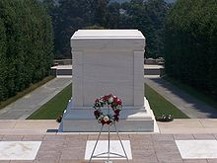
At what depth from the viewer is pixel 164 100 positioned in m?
19.9

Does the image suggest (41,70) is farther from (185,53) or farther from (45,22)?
(185,53)

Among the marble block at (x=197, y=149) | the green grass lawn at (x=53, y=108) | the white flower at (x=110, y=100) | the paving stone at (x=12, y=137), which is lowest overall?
the green grass lawn at (x=53, y=108)

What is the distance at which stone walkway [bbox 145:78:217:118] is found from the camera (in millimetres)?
16413

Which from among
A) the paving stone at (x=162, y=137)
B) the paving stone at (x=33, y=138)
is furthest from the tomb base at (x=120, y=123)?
the paving stone at (x=33, y=138)

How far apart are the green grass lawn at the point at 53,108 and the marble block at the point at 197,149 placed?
6.58 meters

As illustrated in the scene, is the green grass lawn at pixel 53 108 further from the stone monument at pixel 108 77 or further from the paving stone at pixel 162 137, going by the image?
the paving stone at pixel 162 137

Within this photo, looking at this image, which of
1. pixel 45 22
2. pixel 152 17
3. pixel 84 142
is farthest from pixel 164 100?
pixel 152 17

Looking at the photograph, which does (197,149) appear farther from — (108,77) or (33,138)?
(33,138)

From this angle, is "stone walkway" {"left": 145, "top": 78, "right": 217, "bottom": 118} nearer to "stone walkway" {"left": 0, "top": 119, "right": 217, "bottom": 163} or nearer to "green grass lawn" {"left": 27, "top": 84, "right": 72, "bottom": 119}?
"green grass lawn" {"left": 27, "top": 84, "right": 72, "bottom": 119}

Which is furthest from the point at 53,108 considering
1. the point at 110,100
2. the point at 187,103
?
the point at 110,100

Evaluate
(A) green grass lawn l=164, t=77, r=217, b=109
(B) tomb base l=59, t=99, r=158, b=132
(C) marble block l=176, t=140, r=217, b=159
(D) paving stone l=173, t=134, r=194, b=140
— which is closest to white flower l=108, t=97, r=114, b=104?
(C) marble block l=176, t=140, r=217, b=159

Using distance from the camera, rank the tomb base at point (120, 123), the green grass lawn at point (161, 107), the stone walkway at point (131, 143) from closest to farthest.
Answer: the stone walkway at point (131, 143) → the tomb base at point (120, 123) → the green grass lawn at point (161, 107)

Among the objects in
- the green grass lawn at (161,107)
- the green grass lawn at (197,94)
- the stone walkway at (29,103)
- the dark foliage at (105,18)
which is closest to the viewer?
the green grass lawn at (161,107)

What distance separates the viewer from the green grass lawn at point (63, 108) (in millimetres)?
16125
